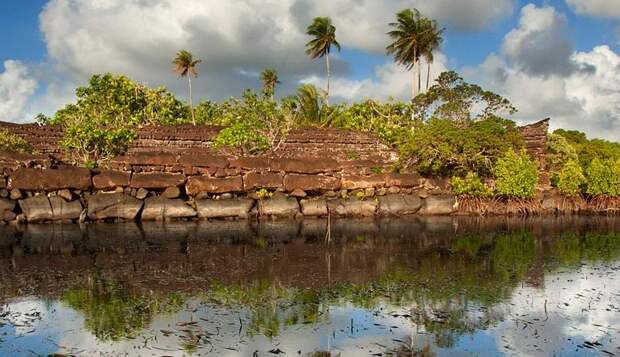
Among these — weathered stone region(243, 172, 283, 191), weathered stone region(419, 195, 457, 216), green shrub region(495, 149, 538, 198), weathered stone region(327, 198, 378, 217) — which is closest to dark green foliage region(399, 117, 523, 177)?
green shrub region(495, 149, 538, 198)

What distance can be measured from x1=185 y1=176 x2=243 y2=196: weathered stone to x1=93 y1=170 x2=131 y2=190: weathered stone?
8.49 ft

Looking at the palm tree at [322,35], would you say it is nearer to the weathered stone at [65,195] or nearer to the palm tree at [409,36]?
the palm tree at [409,36]

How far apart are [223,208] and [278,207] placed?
2.40 m

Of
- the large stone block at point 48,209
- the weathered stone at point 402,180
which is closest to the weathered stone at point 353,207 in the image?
the weathered stone at point 402,180

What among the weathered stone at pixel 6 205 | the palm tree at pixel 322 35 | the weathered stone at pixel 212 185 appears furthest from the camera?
the palm tree at pixel 322 35

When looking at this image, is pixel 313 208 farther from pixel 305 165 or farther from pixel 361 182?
pixel 361 182

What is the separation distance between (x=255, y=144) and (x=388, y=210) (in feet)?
25.9

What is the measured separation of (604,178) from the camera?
26750 mm

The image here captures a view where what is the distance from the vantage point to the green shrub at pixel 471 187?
2586cm

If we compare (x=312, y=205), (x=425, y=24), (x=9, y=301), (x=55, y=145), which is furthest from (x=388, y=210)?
(x=425, y=24)

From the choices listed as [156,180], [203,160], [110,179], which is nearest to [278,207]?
[203,160]

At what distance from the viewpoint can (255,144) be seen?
93.2 ft

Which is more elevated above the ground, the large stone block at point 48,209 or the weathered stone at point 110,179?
the weathered stone at point 110,179

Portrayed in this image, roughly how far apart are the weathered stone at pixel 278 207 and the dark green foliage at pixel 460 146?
7.24 meters
